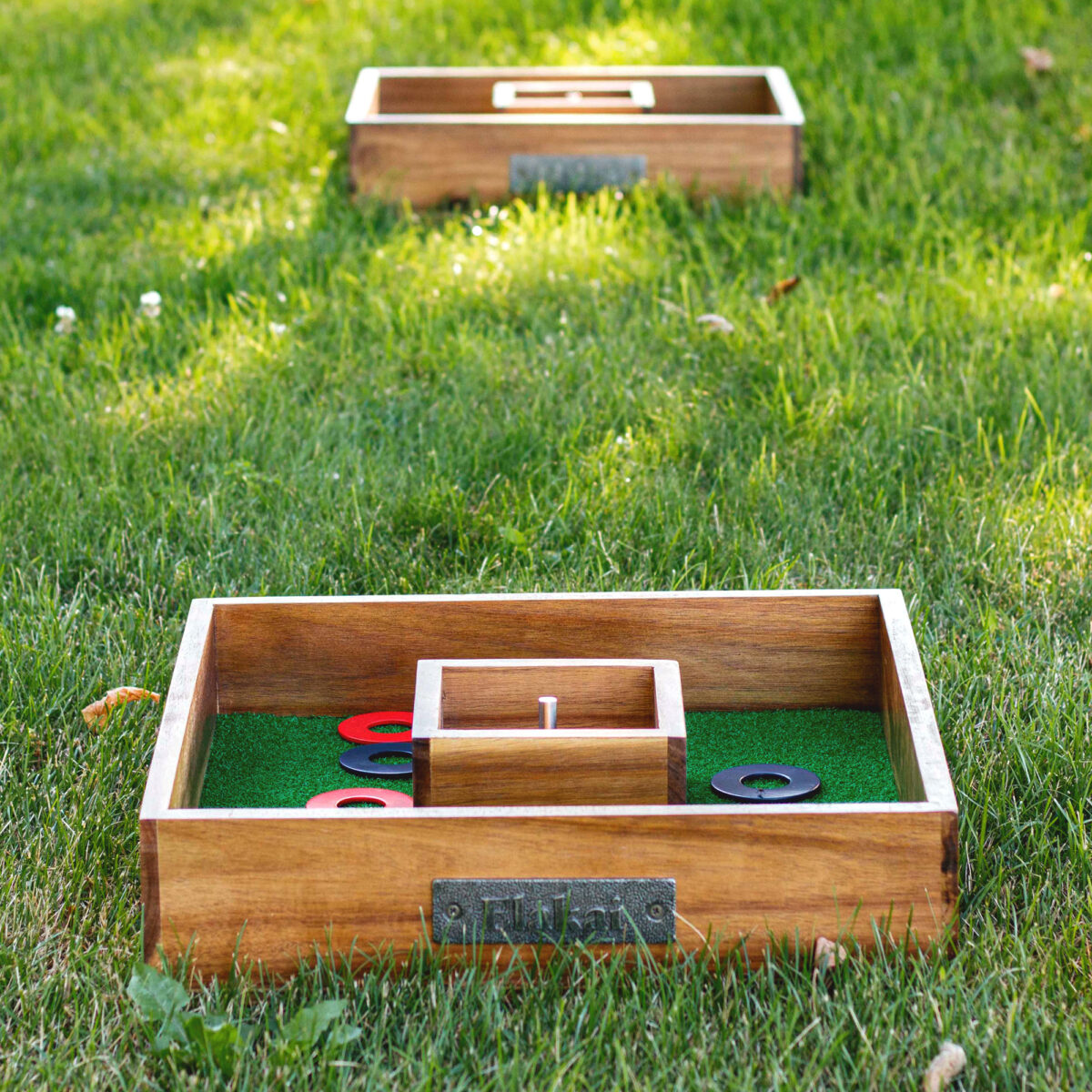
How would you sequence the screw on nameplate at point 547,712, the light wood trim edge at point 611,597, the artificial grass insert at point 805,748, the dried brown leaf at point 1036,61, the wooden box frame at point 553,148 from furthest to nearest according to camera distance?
the dried brown leaf at point 1036,61, the wooden box frame at point 553,148, the light wood trim edge at point 611,597, the artificial grass insert at point 805,748, the screw on nameplate at point 547,712

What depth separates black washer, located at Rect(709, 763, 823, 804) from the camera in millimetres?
2082

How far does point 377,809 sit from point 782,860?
1.64 ft

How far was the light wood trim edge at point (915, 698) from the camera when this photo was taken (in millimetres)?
1810

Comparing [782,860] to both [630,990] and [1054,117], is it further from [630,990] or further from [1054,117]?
[1054,117]

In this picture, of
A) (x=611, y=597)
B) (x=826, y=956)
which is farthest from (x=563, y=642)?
(x=826, y=956)

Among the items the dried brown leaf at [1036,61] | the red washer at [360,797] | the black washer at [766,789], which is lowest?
the red washer at [360,797]

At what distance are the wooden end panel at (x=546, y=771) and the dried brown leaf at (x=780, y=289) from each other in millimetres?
2280

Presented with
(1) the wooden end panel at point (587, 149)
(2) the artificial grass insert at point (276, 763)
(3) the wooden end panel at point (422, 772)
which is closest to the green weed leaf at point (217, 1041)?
(3) the wooden end panel at point (422, 772)

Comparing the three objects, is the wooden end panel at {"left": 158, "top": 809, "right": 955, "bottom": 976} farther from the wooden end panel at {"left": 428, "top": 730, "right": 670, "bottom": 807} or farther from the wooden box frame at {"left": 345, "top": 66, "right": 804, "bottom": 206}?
the wooden box frame at {"left": 345, "top": 66, "right": 804, "bottom": 206}

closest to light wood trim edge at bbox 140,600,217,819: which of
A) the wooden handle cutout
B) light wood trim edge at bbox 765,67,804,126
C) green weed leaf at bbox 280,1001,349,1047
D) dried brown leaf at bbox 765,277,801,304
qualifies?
green weed leaf at bbox 280,1001,349,1047

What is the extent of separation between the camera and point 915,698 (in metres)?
2.01

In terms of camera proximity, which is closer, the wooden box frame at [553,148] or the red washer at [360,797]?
the red washer at [360,797]

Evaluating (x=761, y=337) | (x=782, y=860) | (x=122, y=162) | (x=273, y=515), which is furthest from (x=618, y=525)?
(x=122, y=162)

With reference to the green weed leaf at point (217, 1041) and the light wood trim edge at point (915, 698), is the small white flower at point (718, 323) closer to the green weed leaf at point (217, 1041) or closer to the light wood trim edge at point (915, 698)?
the light wood trim edge at point (915, 698)
